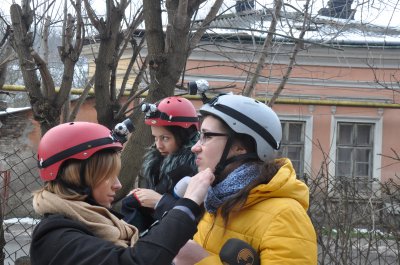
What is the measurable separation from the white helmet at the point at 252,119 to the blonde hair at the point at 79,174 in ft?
1.48

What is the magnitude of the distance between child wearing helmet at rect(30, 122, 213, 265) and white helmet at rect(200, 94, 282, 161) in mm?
241

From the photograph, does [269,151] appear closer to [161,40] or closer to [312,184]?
[161,40]

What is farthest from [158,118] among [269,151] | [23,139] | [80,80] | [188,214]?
[80,80]

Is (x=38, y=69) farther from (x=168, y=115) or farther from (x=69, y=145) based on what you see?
(x=69, y=145)

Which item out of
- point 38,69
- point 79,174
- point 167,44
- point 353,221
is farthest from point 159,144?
point 353,221

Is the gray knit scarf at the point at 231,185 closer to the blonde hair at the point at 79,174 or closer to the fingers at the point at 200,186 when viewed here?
the fingers at the point at 200,186

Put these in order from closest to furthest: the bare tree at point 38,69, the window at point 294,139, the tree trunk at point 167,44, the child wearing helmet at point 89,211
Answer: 1. the child wearing helmet at point 89,211
2. the tree trunk at point 167,44
3. the bare tree at point 38,69
4. the window at point 294,139

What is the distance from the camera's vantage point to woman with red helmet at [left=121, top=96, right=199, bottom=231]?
129 inches

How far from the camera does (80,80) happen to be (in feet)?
51.9

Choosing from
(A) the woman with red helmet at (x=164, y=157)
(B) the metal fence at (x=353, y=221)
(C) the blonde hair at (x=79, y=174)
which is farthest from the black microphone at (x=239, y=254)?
(B) the metal fence at (x=353, y=221)

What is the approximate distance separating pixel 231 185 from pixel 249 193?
0.26 ft

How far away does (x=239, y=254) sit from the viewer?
202 centimetres

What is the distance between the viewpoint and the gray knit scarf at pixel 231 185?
7.22 feet

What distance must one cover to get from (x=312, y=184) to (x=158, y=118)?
181 cm
